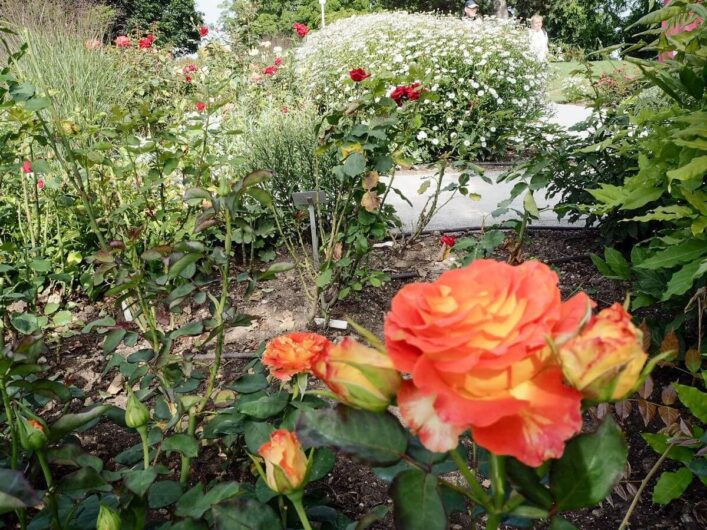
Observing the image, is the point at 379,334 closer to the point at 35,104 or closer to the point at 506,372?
the point at 35,104

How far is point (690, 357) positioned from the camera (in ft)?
3.84

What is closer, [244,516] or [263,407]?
[244,516]

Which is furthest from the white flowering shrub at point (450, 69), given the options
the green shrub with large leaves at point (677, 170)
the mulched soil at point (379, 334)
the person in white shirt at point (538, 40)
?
the green shrub with large leaves at point (677, 170)

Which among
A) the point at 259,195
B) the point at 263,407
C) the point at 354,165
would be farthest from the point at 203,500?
the point at 354,165

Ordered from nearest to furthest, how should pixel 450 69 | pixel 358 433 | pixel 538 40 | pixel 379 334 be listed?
pixel 358 433 < pixel 379 334 < pixel 450 69 < pixel 538 40

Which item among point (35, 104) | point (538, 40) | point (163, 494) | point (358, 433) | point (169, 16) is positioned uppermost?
point (169, 16)

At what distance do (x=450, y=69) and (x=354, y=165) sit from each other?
4.55 meters

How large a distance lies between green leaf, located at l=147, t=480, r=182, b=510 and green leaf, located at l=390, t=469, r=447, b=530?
0.52 meters

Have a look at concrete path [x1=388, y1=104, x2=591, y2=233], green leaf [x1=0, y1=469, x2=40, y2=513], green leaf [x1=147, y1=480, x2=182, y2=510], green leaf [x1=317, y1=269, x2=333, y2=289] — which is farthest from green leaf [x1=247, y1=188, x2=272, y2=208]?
concrete path [x1=388, y1=104, x2=591, y2=233]

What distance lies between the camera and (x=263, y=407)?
91 cm

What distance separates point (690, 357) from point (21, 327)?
1.29 meters

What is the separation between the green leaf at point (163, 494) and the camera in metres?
0.84

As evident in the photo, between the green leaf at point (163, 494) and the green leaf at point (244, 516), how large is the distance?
23cm

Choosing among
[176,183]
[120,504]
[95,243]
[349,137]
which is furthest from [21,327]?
[176,183]
